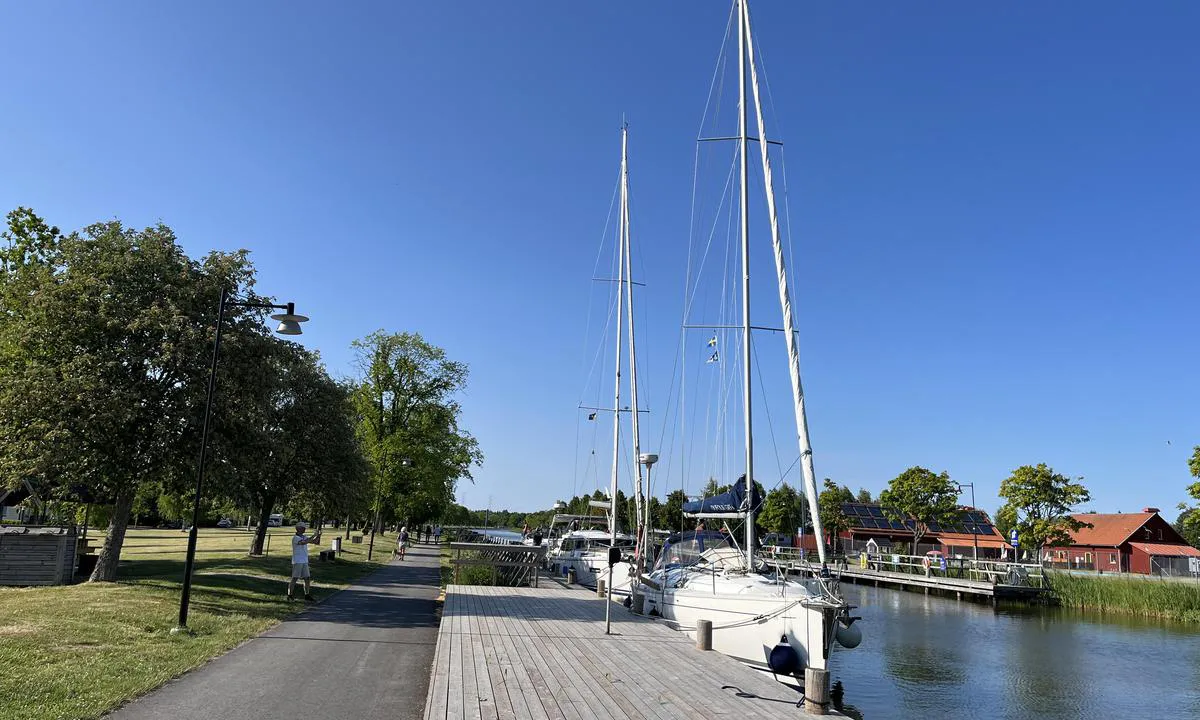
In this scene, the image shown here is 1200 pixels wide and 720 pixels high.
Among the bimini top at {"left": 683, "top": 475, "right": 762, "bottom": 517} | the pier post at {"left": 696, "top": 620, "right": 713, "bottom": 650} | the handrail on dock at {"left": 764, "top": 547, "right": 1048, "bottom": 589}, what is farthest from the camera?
the handrail on dock at {"left": 764, "top": 547, "right": 1048, "bottom": 589}

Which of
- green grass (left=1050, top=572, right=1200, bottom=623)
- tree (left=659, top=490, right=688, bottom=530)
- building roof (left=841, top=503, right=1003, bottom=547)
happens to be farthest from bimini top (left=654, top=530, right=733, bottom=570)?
tree (left=659, top=490, right=688, bottom=530)

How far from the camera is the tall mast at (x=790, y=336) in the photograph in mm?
16891

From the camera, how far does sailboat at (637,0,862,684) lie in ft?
48.0

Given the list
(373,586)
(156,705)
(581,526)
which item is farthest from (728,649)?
(581,526)

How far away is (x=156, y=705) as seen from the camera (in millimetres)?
8430

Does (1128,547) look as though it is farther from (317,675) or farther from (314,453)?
(317,675)

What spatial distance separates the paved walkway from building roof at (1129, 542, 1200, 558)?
6760 cm

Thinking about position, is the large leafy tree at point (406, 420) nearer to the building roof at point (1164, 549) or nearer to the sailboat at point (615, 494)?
the sailboat at point (615, 494)

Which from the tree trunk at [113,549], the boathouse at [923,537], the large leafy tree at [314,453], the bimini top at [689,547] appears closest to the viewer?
the tree trunk at [113,549]

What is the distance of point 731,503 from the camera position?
20.8 metres

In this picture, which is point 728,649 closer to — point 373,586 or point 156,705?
point 156,705

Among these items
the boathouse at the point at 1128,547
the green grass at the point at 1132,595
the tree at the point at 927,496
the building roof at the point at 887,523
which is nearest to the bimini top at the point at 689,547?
the green grass at the point at 1132,595

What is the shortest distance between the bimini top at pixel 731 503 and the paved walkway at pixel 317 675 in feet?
28.8

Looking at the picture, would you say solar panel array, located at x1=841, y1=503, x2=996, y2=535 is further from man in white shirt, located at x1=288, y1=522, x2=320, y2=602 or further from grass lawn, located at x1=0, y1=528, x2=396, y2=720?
grass lawn, located at x1=0, y1=528, x2=396, y2=720
